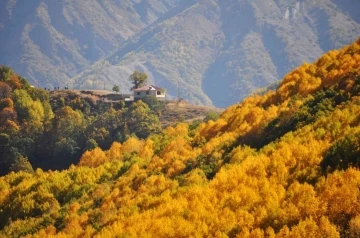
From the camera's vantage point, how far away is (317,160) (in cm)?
2448

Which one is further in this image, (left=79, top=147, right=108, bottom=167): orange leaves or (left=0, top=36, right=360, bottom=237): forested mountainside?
(left=79, top=147, right=108, bottom=167): orange leaves

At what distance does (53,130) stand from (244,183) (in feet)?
328

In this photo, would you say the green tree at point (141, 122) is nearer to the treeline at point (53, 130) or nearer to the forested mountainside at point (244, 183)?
the treeline at point (53, 130)

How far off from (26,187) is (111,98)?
98645mm

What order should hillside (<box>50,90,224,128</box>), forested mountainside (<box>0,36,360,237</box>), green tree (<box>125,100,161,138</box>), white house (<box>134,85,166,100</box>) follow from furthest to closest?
white house (<box>134,85,166,100</box>)
hillside (<box>50,90,224,128</box>)
green tree (<box>125,100,161,138</box>)
forested mountainside (<box>0,36,360,237</box>)

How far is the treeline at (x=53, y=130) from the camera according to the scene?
11050cm

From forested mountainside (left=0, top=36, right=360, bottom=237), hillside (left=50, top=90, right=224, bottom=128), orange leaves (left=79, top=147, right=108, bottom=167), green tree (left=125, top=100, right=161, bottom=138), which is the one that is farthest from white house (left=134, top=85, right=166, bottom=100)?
forested mountainside (left=0, top=36, right=360, bottom=237)

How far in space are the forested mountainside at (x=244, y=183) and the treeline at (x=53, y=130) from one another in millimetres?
58951

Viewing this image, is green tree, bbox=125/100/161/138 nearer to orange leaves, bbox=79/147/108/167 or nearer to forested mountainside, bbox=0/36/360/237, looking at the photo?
orange leaves, bbox=79/147/108/167

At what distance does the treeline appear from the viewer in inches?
4350

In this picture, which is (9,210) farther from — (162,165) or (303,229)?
(303,229)

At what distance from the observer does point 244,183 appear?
25812mm

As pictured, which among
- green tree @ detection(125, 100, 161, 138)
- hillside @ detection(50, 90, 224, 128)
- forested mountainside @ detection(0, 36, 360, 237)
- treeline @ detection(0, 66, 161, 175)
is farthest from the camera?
hillside @ detection(50, 90, 224, 128)

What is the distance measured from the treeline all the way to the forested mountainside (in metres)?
59.0
